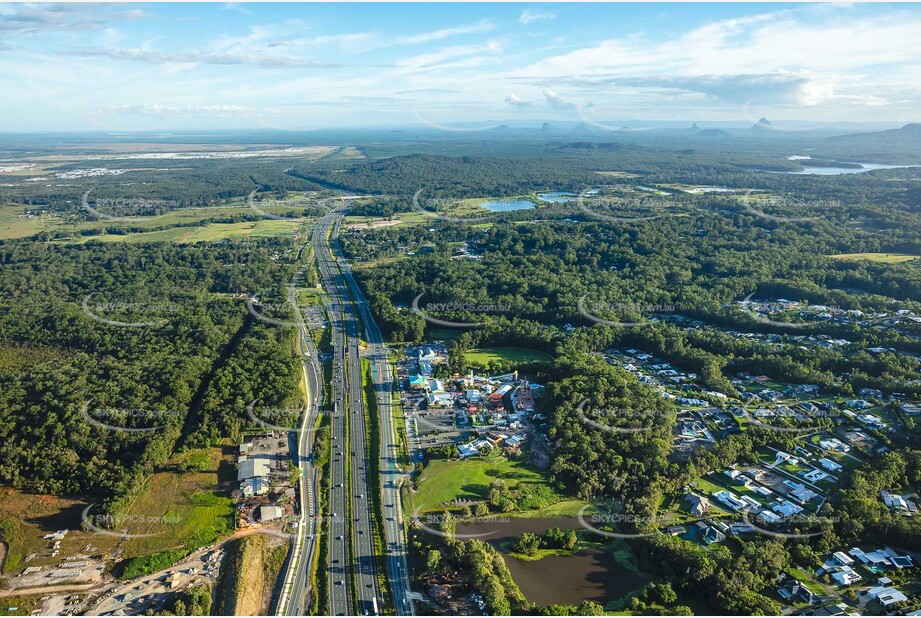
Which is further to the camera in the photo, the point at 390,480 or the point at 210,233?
the point at 210,233

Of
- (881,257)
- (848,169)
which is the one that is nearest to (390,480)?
(881,257)

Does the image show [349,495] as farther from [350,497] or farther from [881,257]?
[881,257]

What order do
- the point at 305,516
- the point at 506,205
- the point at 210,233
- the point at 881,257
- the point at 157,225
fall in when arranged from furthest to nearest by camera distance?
the point at 506,205 < the point at 157,225 < the point at 210,233 < the point at 881,257 < the point at 305,516

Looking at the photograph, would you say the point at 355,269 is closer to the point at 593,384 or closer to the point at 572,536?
the point at 593,384

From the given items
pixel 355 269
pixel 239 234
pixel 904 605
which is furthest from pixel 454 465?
pixel 239 234

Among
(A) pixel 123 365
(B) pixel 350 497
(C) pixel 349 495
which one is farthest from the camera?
(A) pixel 123 365

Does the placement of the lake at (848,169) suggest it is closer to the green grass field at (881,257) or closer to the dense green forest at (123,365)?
the green grass field at (881,257)
